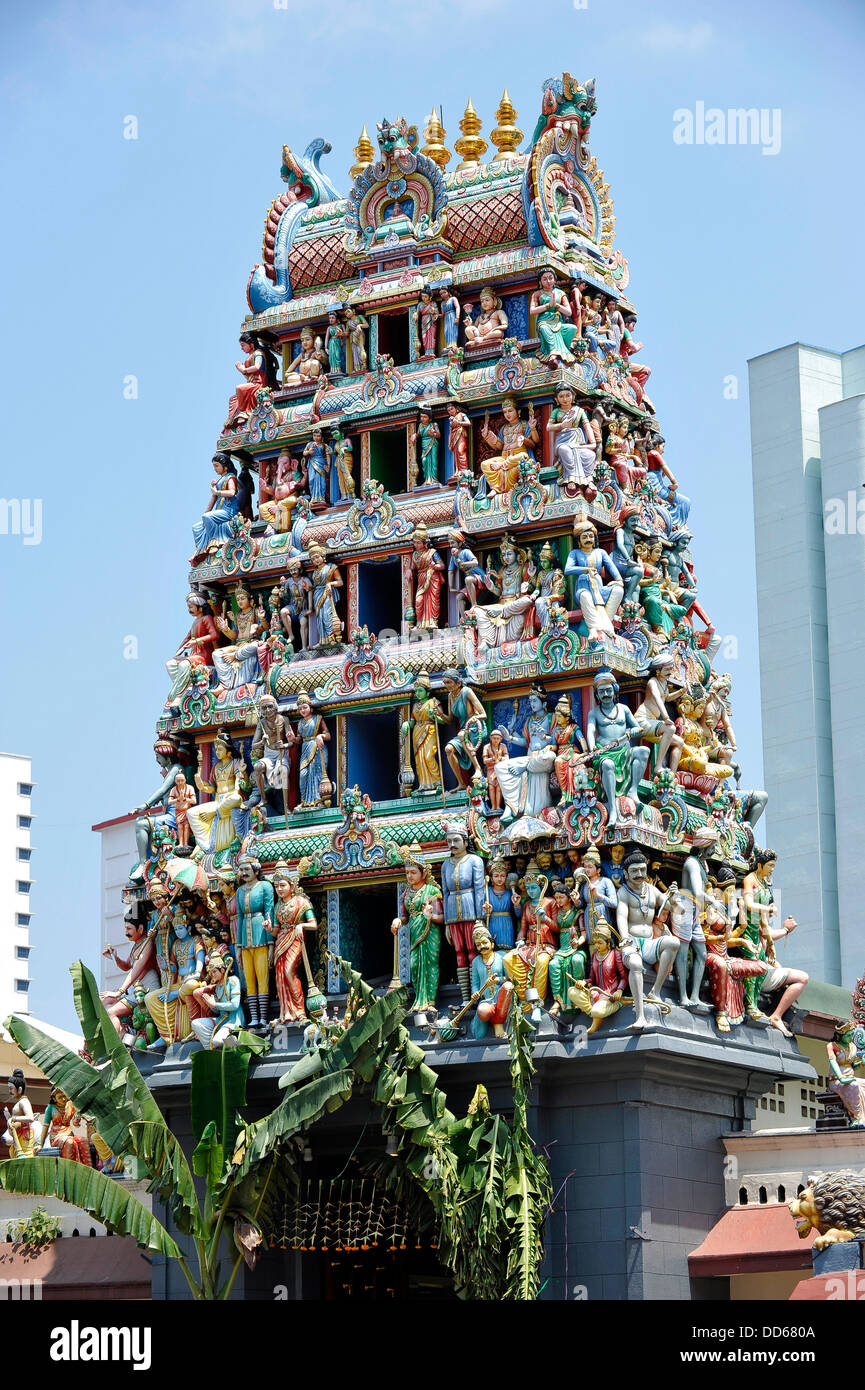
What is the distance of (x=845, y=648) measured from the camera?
66.6m

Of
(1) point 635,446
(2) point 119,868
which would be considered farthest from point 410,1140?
(2) point 119,868

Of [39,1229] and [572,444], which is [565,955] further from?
[39,1229]

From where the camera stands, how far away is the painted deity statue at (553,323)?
36625 millimetres

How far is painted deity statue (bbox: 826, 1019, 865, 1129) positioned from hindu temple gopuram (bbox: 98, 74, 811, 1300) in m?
1.34

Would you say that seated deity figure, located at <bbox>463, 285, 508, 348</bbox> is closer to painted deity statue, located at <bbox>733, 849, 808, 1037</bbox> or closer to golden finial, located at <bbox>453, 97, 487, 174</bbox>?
golden finial, located at <bbox>453, 97, 487, 174</bbox>

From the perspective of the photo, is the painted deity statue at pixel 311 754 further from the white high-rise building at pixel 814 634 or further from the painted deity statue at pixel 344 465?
the white high-rise building at pixel 814 634

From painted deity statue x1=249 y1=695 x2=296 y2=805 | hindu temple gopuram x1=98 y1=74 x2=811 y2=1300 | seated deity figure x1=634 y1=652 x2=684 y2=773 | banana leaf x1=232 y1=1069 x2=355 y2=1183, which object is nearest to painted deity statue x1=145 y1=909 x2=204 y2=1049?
hindu temple gopuram x1=98 y1=74 x2=811 y2=1300

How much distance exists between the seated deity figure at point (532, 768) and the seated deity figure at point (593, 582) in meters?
1.32

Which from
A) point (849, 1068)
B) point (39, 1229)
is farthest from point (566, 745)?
point (39, 1229)

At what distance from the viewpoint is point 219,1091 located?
3328cm

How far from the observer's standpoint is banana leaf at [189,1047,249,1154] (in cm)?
3319

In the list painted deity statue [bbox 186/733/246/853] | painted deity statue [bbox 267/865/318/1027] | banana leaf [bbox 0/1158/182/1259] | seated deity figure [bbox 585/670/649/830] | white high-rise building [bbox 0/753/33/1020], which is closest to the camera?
banana leaf [bbox 0/1158/182/1259]
